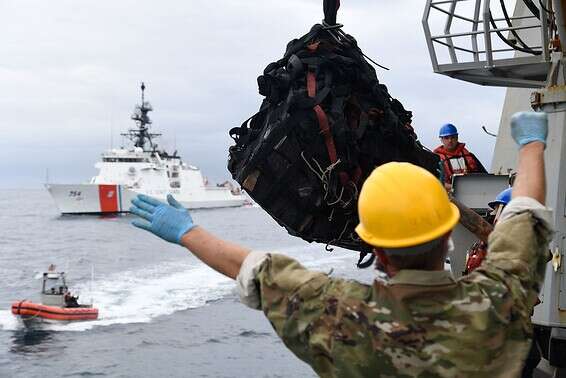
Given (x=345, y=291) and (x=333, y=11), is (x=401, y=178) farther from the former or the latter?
(x=333, y=11)

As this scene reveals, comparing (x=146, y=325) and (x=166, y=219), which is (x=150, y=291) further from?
(x=166, y=219)

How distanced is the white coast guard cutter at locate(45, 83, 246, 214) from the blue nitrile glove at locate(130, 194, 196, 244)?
7753 centimetres

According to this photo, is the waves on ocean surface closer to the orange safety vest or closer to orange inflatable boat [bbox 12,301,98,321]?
orange inflatable boat [bbox 12,301,98,321]

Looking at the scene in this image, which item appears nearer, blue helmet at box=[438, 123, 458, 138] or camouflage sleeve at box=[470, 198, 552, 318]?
camouflage sleeve at box=[470, 198, 552, 318]

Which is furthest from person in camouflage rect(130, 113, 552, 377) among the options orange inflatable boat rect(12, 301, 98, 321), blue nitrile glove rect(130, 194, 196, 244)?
orange inflatable boat rect(12, 301, 98, 321)

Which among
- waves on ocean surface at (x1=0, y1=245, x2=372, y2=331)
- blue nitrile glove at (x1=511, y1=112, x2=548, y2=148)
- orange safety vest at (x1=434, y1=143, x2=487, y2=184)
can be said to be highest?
blue nitrile glove at (x1=511, y1=112, x2=548, y2=148)

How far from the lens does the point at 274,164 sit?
14.9 ft

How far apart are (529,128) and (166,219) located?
4.09ft

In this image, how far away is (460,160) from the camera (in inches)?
316

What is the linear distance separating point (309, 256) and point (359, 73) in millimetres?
44567

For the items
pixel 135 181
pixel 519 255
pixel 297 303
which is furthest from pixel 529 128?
pixel 135 181

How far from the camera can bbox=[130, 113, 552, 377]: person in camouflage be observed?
203 cm

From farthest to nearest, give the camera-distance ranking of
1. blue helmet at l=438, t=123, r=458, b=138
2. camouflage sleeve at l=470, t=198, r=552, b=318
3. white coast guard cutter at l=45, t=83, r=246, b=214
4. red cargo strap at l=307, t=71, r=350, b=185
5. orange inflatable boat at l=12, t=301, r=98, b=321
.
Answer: white coast guard cutter at l=45, t=83, r=246, b=214
orange inflatable boat at l=12, t=301, r=98, b=321
blue helmet at l=438, t=123, r=458, b=138
red cargo strap at l=307, t=71, r=350, b=185
camouflage sleeve at l=470, t=198, r=552, b=318

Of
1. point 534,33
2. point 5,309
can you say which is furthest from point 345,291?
point 5,309
